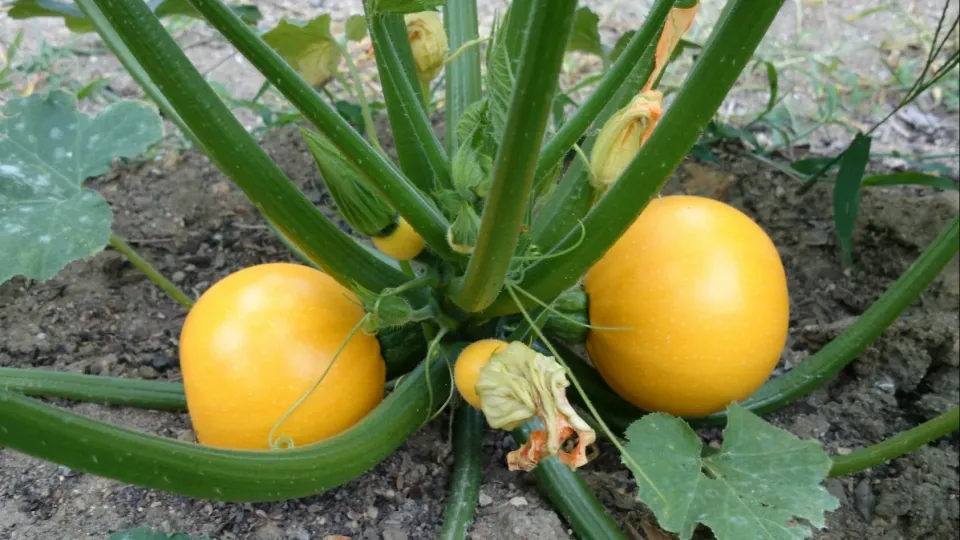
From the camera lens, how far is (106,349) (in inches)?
56.6

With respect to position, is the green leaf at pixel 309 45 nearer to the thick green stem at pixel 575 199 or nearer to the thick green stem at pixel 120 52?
the thick green stem at pixel 120 52

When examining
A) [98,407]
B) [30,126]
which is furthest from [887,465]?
[30,126]

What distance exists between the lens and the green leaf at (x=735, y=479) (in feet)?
3.08

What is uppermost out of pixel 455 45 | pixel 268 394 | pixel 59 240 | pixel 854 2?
pixel 854 2

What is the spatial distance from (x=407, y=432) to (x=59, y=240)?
1.59ft

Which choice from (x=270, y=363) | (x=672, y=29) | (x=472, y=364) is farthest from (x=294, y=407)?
(x=672, y=29)

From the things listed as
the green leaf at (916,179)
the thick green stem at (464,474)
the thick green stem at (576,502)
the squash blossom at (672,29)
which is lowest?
the thick green stem at (464,474)

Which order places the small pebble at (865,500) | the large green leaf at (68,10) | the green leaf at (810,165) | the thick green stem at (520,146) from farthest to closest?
the green leaf at (810,165), the large green leaf at (68,10), the small pebble at (865,500), the thick green stem at (520,146)

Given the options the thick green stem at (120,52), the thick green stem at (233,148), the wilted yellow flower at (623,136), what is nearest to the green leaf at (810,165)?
the wilted yellow flower at (623,136)

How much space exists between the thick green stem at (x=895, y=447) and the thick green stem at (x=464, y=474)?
1.55 feet

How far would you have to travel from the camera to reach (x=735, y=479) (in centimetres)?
100

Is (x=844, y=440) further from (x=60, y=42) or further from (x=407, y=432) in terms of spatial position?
(x=60, y=42)

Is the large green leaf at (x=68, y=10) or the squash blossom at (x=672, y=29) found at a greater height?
the squash blossom at (x=672, y=29)

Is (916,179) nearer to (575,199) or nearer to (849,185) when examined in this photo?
(849,185)
